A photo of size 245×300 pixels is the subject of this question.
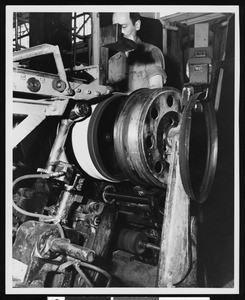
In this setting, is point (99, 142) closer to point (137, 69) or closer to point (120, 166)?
point (120, 166)

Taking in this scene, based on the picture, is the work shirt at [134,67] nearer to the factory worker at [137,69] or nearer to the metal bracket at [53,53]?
the factory worker at [137,69]

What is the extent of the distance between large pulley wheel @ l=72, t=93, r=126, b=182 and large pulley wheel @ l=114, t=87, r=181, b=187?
74mm

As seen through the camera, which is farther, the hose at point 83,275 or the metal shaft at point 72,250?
the hose at point 83,275

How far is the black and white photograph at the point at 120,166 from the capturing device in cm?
95

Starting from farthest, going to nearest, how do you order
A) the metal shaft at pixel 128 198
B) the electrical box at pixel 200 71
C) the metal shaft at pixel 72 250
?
the metal shaft at pixel 128 198
the electrical box at pixel 200 71
the metal shaft at pixel 72 250

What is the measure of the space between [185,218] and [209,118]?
31cm

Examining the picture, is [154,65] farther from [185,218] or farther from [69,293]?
[69,293]

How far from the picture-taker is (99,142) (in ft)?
3.69

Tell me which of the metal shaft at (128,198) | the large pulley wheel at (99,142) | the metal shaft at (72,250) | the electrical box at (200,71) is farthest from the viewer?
the metal shaft at (128,198)

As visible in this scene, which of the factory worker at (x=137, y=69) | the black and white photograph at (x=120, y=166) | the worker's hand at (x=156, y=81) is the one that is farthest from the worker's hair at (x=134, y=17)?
the worker's hand at (x=156, y=81)

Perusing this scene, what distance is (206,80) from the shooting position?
3.15 feet

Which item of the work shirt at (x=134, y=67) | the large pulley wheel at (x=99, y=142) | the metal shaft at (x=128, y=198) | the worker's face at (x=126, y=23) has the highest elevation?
the worker's face at (x=126, y=23)
